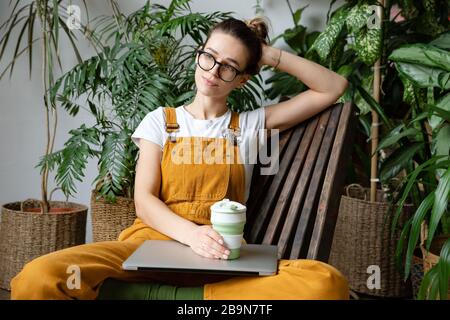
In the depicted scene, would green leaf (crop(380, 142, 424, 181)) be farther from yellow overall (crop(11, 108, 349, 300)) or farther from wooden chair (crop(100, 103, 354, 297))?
yellow overall (crop(11, 108, 349, 300))

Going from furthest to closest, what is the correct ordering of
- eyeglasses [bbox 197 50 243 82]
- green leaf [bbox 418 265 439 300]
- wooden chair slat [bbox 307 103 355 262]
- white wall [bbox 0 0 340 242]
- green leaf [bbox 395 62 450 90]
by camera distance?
white wall [bbox 0 0 340 242] → green leaf [bbox 395 62 450 90] → green leaf [bbox 418 265 439 300] → eyeglasses [bbox 197 50 243 82] → wooden chair slat [bbox 307 103 355 262]

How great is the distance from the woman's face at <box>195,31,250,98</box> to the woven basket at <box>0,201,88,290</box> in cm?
115

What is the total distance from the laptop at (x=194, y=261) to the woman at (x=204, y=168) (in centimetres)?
4

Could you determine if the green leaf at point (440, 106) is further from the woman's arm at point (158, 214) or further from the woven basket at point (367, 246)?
the woman's arm at point (158, 214)

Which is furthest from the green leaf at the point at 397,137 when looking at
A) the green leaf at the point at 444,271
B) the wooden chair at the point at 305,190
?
the green leaf at the point at 444,271

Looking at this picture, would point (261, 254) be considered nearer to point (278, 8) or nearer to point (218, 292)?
point (218, 292)

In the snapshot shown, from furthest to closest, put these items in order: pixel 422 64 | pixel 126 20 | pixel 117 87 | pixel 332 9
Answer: pixel 332 9, pixel 126 20, pixel 117 87, pixel 422 64

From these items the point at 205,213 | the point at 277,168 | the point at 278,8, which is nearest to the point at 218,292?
the point at 205,213

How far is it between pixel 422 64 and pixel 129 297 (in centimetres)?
147

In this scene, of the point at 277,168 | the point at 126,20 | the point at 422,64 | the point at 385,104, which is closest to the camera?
the point at 277,168

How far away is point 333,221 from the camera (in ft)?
5.96

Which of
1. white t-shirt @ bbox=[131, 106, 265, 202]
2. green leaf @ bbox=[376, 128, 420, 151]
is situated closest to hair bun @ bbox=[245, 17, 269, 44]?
white t-shirt @ bbox=[131, 106, 265, 202]

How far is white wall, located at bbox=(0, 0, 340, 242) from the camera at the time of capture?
3172 mm

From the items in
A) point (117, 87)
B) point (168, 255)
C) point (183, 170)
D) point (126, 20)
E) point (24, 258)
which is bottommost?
point (24, 258)
